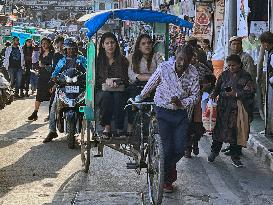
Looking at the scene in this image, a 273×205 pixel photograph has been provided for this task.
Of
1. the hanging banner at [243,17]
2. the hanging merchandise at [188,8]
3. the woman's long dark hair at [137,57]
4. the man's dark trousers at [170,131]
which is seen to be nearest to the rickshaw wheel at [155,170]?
the man's dark trousers at [170,131]

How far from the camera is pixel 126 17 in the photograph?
24.3ft

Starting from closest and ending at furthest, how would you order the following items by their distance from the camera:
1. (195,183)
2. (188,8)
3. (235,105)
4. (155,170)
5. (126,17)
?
1. (155,170)
2. (195,183)
3. (126,17)
4. (235,105)
5. (188,8)

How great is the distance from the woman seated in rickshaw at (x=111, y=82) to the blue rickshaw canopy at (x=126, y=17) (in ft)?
1.24

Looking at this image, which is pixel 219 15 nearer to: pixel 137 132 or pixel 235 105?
pixel 235 105

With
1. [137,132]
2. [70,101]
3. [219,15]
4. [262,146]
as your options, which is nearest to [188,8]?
[219,15]

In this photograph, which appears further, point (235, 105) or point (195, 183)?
point (235, 105)

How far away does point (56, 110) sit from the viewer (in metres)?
10.1

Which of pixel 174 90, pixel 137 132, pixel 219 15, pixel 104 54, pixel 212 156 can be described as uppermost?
pixel 219 15

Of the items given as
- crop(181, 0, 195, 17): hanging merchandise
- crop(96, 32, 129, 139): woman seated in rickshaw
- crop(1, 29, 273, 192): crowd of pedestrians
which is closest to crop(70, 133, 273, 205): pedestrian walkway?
crop(1, 29, 273, 192): crowd of pedestrians

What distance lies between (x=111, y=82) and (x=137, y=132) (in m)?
0.85

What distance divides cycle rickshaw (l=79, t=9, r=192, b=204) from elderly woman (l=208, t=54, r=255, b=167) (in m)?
0.93

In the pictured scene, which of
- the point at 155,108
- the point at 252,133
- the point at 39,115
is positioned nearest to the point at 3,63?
the point at 39,115

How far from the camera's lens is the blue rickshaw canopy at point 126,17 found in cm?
704

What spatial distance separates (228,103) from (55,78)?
320 centimetres
